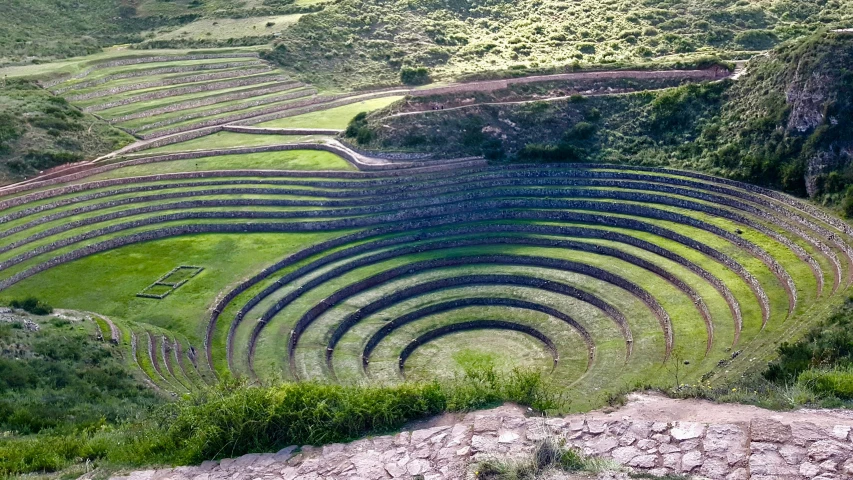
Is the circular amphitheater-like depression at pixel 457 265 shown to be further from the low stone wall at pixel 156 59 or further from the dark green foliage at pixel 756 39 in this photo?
the dark green foliage at pixel 756 39

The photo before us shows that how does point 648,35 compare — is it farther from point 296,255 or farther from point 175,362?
point 175,362

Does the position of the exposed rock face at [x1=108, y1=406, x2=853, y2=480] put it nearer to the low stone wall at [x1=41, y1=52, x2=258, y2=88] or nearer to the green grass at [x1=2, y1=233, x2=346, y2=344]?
the green grass at [x1=2, y1=233, x2=346, y2=344]

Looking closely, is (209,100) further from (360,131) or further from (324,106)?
(360,131)

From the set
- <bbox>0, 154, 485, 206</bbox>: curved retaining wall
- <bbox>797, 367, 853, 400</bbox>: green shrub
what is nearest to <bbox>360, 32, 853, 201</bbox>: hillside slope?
<bbox>0, 154, 485, 206</bbox>: curved retaining wall

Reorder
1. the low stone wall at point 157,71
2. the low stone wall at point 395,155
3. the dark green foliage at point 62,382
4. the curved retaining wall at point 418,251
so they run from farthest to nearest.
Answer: the low stone wall at point 157,71
the low stone wall at point 395,155
the curved retaining wall at point 418,251
the dark green foliage at point 62,382

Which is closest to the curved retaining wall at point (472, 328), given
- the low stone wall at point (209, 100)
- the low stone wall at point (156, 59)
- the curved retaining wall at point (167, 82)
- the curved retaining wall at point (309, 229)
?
the curved retaining wall at point (309, 229)

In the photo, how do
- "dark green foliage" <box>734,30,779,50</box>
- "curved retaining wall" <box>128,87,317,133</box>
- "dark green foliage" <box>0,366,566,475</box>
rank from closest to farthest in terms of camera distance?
"dark green foliage" <box>0,366,566,475</box>
"curved retaining wall" <box>128,87,317,133</box>
"dark green foliage" <box>734,30,779,50</box>
